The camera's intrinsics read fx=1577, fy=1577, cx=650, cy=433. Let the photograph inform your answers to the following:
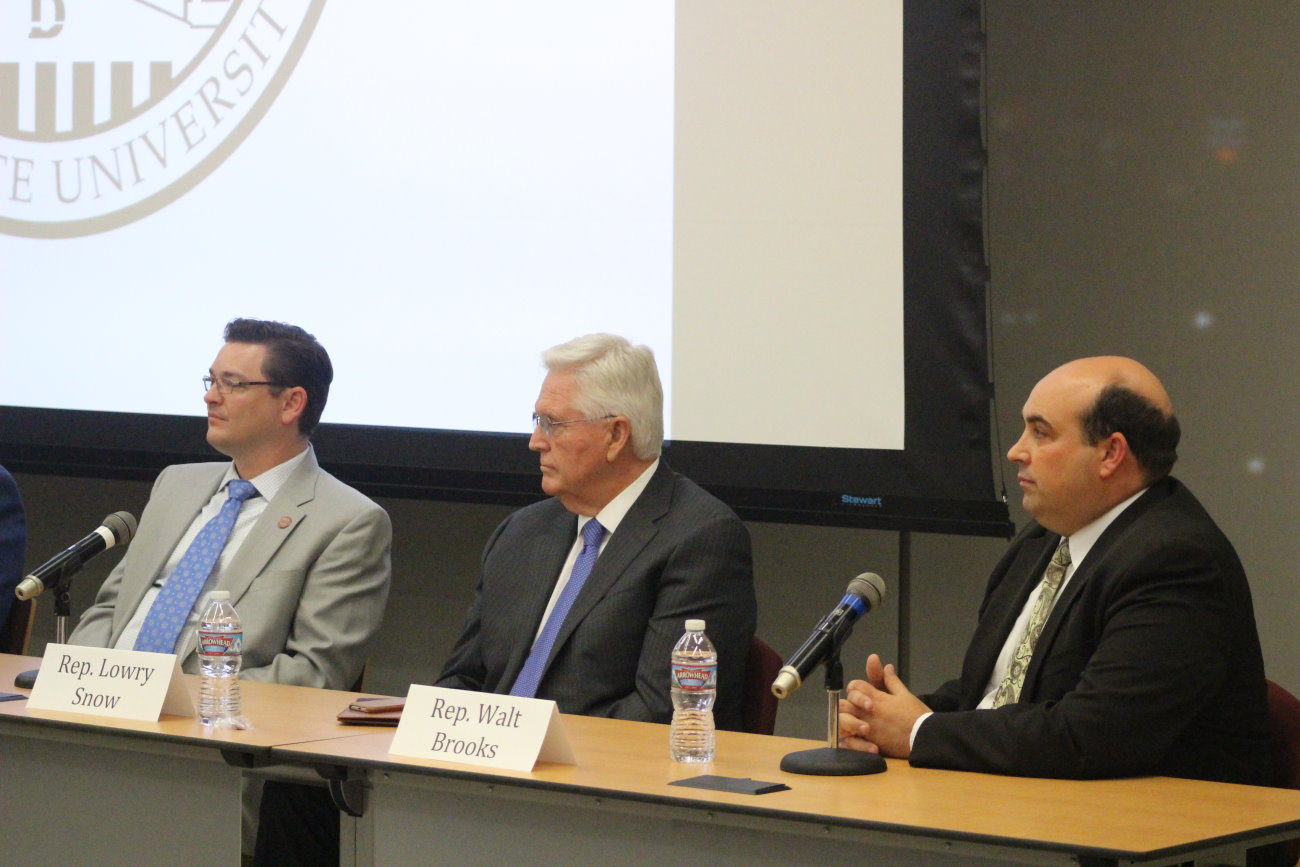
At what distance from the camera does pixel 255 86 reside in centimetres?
438

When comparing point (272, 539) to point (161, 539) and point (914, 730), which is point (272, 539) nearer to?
point (161, 539)

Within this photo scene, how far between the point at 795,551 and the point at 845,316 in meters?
0.82

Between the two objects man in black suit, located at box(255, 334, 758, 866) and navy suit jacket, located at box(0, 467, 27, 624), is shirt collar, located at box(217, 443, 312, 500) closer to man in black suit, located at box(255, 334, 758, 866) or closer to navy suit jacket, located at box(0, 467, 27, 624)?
man in black suit, located at box(255, 334, 758, 866)

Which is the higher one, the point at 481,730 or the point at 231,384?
the point at 231,384

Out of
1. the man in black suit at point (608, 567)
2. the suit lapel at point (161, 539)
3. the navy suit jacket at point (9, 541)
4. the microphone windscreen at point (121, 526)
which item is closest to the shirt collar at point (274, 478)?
the suit lapel at point (161, 539)

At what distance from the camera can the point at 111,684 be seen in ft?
8.73

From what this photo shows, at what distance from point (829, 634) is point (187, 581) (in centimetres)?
177

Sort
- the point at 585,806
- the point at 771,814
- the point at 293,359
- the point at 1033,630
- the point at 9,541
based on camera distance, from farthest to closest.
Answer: the point at 9,541, the point at 293,359, the point at 1033,630, the point at 585,806, the point at 771,814

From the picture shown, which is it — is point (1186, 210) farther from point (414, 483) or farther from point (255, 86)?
point (255, 86)

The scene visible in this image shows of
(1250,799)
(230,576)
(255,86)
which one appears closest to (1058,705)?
(1250,799)

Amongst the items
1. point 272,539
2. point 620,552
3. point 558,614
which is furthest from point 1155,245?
point 272,539

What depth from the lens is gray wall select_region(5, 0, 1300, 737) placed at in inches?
148

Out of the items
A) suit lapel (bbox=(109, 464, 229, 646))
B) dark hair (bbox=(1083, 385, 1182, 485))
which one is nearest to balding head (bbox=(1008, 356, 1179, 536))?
dark hair (bbox=(1083, 385, 1182, 485))

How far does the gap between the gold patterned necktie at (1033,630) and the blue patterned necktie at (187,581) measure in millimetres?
1722
